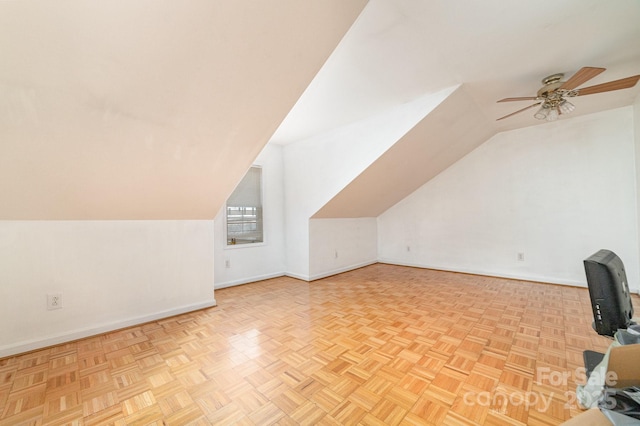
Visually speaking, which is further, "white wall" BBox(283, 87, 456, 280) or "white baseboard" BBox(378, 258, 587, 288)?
"white baseboard" BBox(378, 258, 587, 288)

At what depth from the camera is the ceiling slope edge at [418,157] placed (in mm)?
3131

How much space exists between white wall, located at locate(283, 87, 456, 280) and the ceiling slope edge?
10 cm

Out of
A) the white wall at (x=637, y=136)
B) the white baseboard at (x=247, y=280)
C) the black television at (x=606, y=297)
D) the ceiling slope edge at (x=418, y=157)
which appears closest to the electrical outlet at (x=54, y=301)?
the white baseboard at (x=247, y=280)

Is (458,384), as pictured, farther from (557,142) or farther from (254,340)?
(557,142)

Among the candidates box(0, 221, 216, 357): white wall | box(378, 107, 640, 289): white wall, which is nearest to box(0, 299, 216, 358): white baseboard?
box(0, 221, 216, 357): white wall

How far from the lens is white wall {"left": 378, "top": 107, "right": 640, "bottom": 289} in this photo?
343 centimetres

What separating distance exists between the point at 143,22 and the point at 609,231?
5.41 meters

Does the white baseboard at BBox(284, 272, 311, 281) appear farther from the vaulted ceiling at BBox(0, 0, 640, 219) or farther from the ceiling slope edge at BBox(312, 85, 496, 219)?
the vaulted ceiling at BBox(0, 0, 640, 219)

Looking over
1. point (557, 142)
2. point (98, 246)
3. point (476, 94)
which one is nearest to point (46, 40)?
point (98, 246)

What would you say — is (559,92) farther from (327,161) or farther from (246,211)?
(246,211)

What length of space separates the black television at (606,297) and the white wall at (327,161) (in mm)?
2158

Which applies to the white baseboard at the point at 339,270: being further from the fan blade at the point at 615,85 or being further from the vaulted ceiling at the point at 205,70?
the fan blade at the point at 615,85

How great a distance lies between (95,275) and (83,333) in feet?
1.69

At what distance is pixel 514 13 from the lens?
5.57 ft
